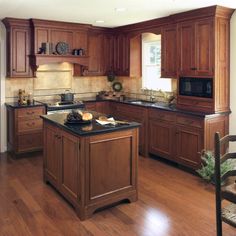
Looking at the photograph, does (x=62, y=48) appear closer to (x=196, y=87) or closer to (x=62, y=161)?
(x=196, y=87)

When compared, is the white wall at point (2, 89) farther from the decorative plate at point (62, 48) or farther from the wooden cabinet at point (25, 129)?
the decorative plate at point (62, 48)

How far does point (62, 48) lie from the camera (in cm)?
585

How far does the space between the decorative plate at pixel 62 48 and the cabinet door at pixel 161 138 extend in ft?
7.08

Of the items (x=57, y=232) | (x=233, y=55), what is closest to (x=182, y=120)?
(x=233, y=55)

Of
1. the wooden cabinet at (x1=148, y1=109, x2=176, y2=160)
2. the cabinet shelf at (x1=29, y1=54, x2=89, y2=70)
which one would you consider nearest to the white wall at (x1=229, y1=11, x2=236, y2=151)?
the wooden cabinet at (x1=148, y1=109, x2=176, y2=160)

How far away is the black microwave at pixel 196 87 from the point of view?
14.8 feet

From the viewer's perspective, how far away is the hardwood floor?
3.02 meters

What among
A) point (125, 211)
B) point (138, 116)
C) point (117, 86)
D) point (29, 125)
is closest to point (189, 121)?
point (138, 116)

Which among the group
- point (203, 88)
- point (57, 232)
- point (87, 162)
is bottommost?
point (57, 232)

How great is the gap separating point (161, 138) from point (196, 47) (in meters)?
1.61

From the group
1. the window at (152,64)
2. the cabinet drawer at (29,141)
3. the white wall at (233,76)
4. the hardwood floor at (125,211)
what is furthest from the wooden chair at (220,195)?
the cabinet drawer at (29,141)

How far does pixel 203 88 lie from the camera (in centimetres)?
459

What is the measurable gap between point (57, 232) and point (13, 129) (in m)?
2.86

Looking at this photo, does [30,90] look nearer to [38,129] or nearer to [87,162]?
[38,129]
